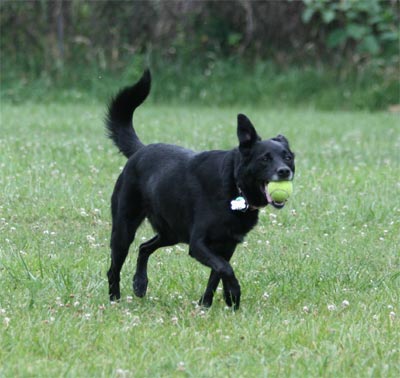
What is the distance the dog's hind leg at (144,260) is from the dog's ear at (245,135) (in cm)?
97

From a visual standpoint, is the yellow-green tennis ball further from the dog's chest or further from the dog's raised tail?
the dog's raised tail

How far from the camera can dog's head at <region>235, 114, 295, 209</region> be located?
476 cm

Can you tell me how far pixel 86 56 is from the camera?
57.7 feet

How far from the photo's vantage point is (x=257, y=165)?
4789 millimetres

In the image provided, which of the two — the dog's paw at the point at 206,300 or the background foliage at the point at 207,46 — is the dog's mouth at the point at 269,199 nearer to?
the dog's paw at the point at 206,300

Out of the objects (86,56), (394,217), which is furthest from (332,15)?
(394,217)

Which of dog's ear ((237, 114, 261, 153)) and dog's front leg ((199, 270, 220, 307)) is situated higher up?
dog's ear ((237, 114, 261, 153))

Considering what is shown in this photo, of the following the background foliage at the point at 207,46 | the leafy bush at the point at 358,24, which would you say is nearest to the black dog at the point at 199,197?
the background foliage at the point at 207,46

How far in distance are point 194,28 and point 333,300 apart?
43.7 ft

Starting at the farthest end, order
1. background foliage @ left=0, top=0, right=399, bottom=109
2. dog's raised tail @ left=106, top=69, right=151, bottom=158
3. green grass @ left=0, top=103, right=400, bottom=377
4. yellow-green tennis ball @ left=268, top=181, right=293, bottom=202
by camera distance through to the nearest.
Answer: background foliage @ left=0, top=0, right=399, bottom=109, dog's raised tail @ left=106, top=69, right=151, bottom=158, yellow-green tennis ball @ left=268, top=181, right=293, bottom=202, green grass @ left=0, top=103, right=400, bottom=377

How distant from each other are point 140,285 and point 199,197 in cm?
68

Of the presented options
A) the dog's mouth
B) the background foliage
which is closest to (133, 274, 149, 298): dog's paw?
the dog's mouth

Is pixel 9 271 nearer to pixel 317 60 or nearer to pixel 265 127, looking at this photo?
pixel 265 127

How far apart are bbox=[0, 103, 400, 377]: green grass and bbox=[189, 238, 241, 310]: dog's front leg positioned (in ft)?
0.32
